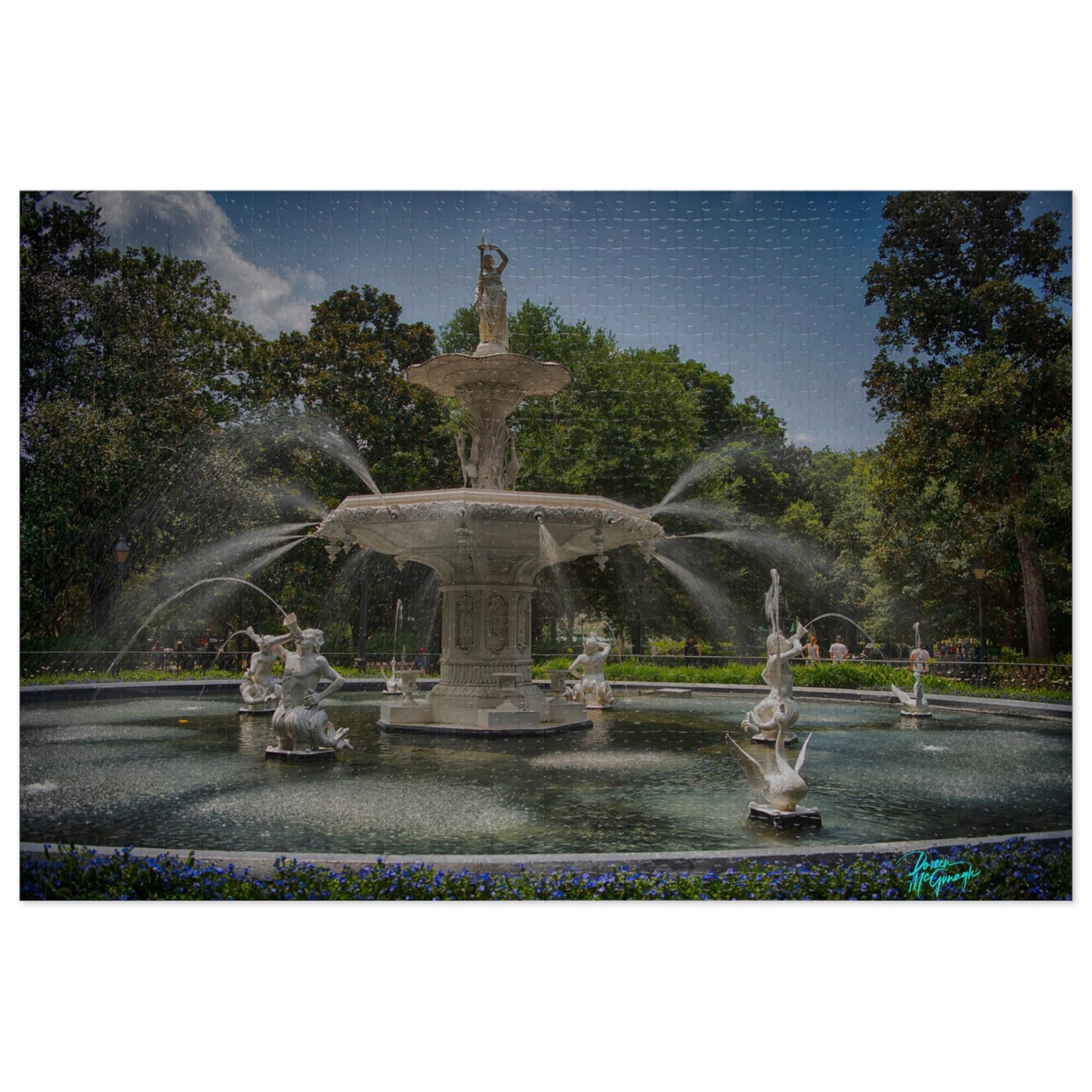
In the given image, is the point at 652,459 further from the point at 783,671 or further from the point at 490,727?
the point at 783,671

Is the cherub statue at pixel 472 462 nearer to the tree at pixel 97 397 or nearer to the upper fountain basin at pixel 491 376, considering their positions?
the upper fountain basin at pixel 491 376

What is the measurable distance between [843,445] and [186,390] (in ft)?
39.2

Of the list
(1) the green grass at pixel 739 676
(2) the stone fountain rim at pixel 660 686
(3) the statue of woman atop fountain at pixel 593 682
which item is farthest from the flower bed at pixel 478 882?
(3) the statue of woman atop fountain at pixel 593 682

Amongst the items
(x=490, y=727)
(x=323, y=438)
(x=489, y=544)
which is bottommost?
(x=490, y=727)

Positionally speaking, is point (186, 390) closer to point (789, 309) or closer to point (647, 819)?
point (789, 309)

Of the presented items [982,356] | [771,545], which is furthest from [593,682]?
[771,545]

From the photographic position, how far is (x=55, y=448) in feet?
30.9

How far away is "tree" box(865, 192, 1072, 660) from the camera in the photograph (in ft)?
27.5

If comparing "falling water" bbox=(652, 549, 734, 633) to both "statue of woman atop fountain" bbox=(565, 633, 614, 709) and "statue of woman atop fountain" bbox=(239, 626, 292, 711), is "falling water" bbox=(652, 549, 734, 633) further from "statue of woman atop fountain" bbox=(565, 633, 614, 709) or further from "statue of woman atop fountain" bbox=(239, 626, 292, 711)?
"statue of woman atop fountain" bbox=(239, 626, 292, 711)

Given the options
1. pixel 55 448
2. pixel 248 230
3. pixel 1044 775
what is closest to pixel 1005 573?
pixel 1044 775

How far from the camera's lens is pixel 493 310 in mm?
13023

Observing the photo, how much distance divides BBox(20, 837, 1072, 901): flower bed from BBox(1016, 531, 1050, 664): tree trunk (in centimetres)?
488

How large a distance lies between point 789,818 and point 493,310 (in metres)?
8.54

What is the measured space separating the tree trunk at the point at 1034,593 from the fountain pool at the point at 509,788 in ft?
3.64
